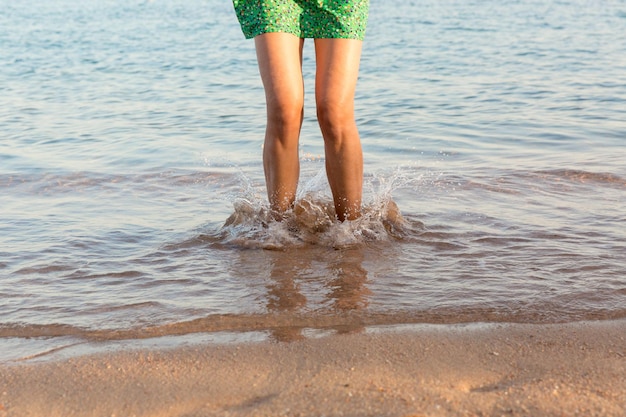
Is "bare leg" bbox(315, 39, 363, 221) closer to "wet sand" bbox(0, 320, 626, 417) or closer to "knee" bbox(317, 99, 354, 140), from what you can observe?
"knee" bbox(317, 99, 354, 140)

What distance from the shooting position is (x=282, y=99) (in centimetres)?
389

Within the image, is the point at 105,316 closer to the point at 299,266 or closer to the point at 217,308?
the point at 217,308

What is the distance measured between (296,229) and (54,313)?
137 cm

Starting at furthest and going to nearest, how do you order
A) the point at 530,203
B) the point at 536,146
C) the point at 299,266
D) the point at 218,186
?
the point at 536,146, the point at 218,186, the point at 530,203, the point at 299,266

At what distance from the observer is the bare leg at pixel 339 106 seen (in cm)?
388

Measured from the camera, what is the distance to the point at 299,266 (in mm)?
3844

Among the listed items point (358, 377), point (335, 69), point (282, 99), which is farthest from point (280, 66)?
point (358, 377)

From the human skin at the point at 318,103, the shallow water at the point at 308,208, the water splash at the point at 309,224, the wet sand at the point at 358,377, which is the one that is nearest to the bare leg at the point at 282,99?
the human skin at the point at 318,103

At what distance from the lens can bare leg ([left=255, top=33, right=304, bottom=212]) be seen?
385 cm

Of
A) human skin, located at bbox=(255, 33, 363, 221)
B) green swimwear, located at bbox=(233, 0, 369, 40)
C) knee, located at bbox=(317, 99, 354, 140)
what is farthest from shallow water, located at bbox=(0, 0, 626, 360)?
green swimwear, located at bbox=(233, 0, 369, 40)

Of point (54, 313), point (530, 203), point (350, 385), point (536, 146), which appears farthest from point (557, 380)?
point (536, 146)

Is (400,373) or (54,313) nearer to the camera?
(400,373)

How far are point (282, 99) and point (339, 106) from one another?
0.88 ft

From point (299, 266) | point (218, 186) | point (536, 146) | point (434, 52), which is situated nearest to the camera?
point (299, 266)
